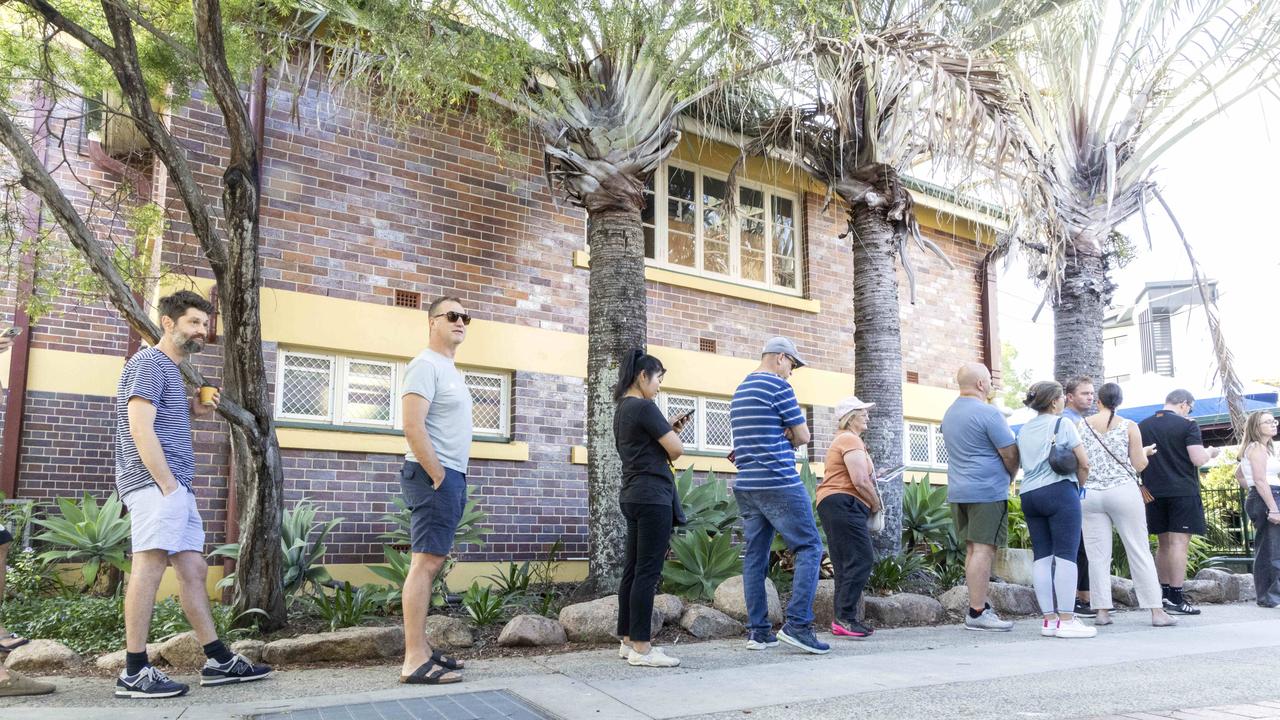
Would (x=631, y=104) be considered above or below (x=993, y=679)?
above

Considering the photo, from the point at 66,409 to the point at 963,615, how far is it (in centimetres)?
869

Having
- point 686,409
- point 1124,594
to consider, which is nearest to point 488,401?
point 686,409

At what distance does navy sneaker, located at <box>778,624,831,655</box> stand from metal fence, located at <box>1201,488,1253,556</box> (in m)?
8.68

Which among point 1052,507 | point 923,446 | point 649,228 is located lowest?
point 1052,507

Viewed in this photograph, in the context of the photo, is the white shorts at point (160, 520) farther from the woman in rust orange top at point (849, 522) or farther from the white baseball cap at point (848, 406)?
the white baseball cap at point (848, 406)

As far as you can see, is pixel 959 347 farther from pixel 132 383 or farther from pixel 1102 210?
pixel 132 383

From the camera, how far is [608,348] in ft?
25.2

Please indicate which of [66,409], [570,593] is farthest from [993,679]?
[66,409]

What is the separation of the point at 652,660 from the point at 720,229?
7.82 meters

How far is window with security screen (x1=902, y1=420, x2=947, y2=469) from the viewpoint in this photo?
1399 cm

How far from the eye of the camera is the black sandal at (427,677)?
4.90 meters

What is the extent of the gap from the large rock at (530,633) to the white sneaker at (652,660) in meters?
0.97

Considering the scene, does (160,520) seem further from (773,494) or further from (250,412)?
(773,494)

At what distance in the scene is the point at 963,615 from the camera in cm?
779
